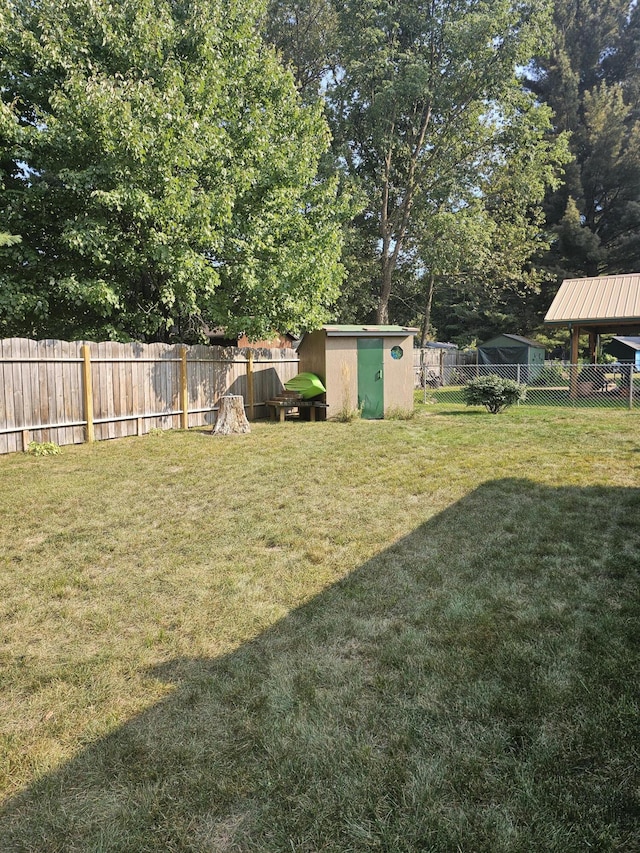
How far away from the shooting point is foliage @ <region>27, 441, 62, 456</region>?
767 cm

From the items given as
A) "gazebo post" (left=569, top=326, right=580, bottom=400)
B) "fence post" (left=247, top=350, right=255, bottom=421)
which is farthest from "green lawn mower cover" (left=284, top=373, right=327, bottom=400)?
"gazebo post" (left=569, top=326, right=580, bottom=400)

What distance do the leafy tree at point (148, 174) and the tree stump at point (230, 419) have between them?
7.26ft

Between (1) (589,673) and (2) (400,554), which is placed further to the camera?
(2) (400,554)

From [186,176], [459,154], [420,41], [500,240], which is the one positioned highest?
[420,41]

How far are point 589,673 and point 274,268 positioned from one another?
1036 cm

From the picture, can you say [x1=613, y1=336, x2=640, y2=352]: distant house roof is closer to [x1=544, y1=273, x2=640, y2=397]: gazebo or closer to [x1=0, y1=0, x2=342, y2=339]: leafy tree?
[x1=544, y1=273, x2=640, y2=397]: gazebo

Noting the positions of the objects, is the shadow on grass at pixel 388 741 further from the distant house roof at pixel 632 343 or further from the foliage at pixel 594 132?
the foliage at pixel 594 132

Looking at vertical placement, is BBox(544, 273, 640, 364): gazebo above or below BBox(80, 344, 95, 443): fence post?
above

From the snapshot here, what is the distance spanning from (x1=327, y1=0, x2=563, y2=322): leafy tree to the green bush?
9.29m

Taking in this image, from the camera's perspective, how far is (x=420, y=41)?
62.8 ft

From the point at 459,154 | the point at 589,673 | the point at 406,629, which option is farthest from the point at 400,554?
the point at 459,154

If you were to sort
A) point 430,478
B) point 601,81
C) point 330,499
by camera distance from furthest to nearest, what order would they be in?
1. point 601,81
2. point 430,478
3. point 330,499

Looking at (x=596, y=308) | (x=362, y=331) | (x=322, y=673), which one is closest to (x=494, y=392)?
(x=362, y=331)

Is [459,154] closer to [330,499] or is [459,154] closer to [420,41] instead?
[420,41]
